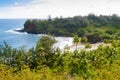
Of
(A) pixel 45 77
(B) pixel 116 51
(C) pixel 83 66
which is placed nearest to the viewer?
(A) pixel 45 77

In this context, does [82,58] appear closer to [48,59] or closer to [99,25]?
[48,59]

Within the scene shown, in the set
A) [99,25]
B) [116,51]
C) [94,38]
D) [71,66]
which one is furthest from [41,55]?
[99,25]

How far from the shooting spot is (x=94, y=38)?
10112 centimetres

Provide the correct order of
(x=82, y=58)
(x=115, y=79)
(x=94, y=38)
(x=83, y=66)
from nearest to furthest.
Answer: (x=115, y=79), (x=83, y=66), (x=82, y=58), (x=94, y=38)

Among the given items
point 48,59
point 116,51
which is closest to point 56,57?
point 48,59

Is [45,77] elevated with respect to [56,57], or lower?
elevated

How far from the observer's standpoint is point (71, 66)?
1410 inches

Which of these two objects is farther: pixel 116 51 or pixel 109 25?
pixel 109 25

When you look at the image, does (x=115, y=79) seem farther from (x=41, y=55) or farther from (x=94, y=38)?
(x=94, y=38)

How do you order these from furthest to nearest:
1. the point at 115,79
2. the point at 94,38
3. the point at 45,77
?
the point at 94,38, the point at 45,77, the point at 115,79

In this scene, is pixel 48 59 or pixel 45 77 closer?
pixel 45 77

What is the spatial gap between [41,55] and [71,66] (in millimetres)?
4160

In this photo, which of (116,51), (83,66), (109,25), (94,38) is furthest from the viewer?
(109,25)

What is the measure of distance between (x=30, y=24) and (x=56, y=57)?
99.9 meters
